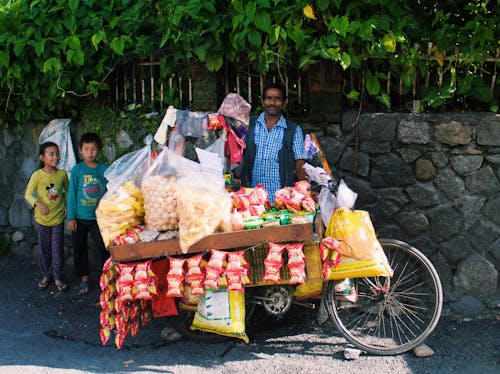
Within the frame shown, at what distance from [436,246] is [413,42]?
5.61 ft

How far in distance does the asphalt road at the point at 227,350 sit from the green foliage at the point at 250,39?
1930 millimetres

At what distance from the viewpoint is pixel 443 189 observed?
4.85 meters

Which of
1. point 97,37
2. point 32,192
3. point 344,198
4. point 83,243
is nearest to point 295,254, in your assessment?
point 344,198

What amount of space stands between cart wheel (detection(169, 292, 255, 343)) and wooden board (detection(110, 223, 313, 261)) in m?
0.85

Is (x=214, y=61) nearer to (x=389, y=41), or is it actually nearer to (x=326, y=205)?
(x=389, y=41)

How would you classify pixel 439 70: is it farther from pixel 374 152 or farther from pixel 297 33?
pixel 297 33

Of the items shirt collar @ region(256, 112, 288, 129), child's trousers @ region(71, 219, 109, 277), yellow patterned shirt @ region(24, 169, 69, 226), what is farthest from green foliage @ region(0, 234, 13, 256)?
shirt collar @ region(256, 112, 288, 129)

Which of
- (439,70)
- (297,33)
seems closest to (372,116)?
(439,70)

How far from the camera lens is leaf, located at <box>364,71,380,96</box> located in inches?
194

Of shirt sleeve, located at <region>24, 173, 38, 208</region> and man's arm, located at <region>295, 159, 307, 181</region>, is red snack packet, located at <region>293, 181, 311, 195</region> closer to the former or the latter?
man's arm, located at <region>295, 159, 307, 181</region>

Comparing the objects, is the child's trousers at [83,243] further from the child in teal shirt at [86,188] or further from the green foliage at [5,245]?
the green foliage at [5,245]

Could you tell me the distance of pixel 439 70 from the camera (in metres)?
4.81

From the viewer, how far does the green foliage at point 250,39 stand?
4.67m

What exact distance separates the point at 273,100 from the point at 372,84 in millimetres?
901
